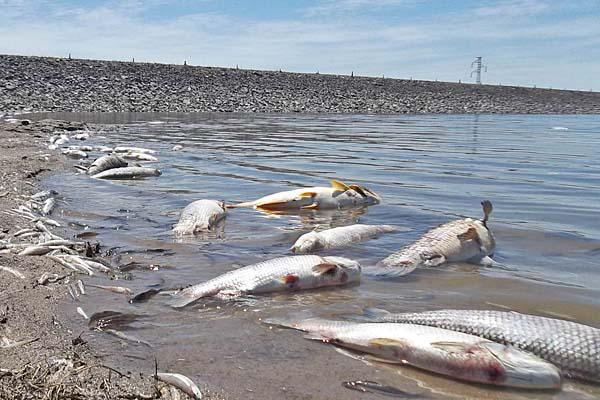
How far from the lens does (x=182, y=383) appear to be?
11.7ft

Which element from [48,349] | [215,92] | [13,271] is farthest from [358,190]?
[215,92]

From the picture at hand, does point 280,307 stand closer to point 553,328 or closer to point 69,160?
point 553,328

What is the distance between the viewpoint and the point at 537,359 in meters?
3.87

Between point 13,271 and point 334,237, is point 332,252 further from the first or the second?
point 13,271

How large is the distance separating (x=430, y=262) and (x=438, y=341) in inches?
106

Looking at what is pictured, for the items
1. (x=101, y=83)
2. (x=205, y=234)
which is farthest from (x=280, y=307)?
(x=101, y=83)

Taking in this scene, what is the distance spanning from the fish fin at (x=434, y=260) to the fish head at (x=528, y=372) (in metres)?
2.80

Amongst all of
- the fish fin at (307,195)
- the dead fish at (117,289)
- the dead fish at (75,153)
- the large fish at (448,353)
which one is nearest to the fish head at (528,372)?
the large fish at (448,353)

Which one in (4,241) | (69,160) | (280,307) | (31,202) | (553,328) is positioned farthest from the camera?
(69,160)

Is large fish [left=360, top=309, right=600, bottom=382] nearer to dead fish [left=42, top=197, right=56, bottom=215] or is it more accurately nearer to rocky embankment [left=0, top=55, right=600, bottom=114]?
dead fish [left=42, top=197, right=56, bottom=215]

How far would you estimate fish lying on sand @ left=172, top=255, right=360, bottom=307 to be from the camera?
5.33m

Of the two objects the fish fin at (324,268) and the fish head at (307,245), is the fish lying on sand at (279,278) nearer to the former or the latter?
the fish fin at (324,268)

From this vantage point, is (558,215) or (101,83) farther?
(101,83)

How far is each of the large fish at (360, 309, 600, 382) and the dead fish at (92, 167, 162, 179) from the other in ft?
30.1
